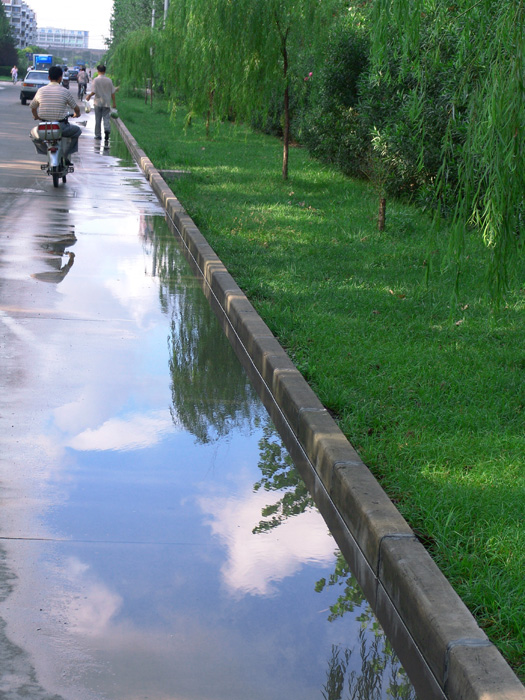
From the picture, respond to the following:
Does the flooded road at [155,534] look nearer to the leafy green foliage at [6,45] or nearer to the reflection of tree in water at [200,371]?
the reflection of tree in water at [200,371]

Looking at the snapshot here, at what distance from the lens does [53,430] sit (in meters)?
5.10

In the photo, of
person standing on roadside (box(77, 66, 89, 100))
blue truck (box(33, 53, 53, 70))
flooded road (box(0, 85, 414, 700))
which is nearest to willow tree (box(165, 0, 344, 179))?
flooded road (box(0, 85, 414, 700))

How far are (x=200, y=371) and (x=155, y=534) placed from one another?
2.46 m

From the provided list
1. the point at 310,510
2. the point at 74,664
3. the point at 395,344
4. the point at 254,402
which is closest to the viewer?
the point at 74,664

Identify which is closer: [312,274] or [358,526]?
[358,526]

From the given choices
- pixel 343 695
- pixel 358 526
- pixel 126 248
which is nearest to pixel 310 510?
pixel 358 526

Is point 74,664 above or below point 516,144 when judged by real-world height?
below

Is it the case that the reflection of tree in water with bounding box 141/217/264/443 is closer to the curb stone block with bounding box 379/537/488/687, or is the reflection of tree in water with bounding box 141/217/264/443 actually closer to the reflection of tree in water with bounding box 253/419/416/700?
the reflection of tree in water with bounding box 253/419/416/700

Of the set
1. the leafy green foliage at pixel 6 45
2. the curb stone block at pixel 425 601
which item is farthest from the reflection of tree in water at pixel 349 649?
the leafy green foliage at pixel 6 45

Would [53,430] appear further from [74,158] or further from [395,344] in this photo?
[74,158]

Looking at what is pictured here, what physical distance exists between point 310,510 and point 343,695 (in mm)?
1438

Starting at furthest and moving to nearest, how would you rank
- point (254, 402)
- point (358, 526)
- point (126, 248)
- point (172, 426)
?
point (126, 248) < point (254, 402) < point (172, 426) < point (358, 526)

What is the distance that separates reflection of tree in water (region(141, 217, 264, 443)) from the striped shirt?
6679 millimetres

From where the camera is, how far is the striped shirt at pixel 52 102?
14828 mm
